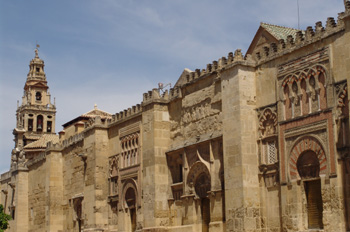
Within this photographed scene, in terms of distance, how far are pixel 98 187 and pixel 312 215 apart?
515 inches

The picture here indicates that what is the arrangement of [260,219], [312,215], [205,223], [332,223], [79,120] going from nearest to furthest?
[332,223], [312,215], [260,219], [205,223], [79,120]

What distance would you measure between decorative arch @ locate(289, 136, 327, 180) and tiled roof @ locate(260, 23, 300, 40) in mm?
7756

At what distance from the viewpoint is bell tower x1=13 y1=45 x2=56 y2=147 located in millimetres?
60688

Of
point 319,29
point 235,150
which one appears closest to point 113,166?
point 235,150

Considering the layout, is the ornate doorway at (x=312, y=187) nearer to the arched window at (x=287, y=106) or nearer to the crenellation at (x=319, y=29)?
the arched window at (x=287, y=106)

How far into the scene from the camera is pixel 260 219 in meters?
19.6

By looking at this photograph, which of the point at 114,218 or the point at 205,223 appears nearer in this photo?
the point at 205,223

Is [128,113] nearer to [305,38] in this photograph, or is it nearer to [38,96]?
[305,38]

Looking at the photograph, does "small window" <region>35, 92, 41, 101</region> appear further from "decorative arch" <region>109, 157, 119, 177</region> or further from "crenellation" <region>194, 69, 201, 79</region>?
"crenellation" <region>194, 69, 201, 79</region>

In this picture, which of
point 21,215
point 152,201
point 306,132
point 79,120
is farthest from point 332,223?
point 21,215

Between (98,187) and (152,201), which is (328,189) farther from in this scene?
(98,187)

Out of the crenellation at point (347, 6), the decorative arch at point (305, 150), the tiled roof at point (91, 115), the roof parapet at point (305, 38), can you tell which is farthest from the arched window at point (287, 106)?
the tiled roof at point (91, 115)

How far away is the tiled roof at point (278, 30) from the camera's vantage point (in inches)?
1001

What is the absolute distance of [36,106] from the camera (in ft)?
201
